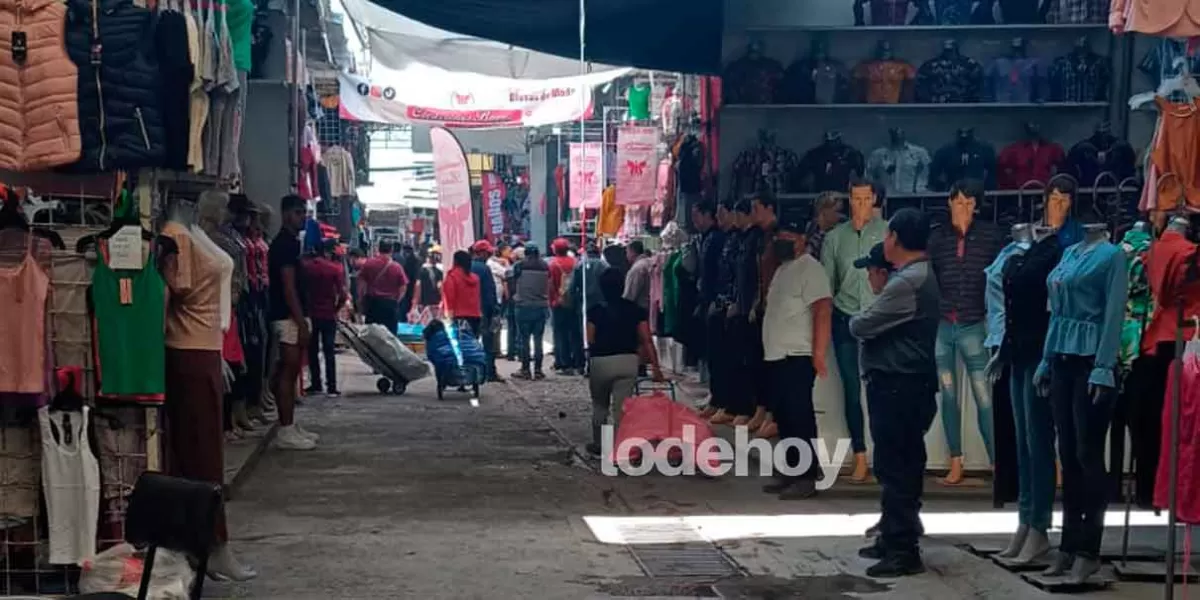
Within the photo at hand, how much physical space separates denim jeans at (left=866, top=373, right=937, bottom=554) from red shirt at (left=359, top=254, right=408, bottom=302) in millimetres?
11948

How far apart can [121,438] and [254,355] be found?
5723mm

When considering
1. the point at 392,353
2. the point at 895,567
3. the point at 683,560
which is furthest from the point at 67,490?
the point at 392,353

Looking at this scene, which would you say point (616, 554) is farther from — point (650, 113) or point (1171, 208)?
point (650, 113)

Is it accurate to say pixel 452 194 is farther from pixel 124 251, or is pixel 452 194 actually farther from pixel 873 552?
pixel 124 251

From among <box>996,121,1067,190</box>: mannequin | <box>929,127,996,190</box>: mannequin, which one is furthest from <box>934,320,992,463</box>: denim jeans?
<box>996,121,1067,190</box>: mannequin

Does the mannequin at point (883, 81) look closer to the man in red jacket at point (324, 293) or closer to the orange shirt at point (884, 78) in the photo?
the orange shirt at point (884, 78)

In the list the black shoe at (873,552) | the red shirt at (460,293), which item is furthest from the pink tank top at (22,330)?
the red shirt at (460,293)

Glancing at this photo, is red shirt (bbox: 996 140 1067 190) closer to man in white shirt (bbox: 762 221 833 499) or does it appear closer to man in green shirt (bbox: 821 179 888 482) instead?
man in green shirt (bbox: 821 179 888 482)

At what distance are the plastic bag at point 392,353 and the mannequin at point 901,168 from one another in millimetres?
6400

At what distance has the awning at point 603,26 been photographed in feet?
37.0

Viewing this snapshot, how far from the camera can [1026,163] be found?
476 inches

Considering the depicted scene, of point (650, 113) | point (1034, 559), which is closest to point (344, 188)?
point (650, 113)

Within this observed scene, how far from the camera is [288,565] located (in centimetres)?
735

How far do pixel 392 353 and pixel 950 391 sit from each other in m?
8.33
